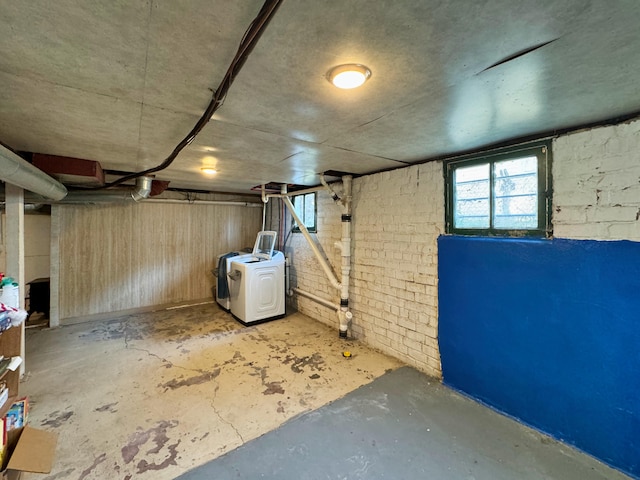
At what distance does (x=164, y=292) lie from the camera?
4.81m

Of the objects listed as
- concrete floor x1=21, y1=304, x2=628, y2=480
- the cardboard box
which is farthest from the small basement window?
the cardboard box

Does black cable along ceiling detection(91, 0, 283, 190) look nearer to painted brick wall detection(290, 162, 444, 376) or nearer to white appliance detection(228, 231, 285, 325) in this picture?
painted brick wall detection(290, 162, 444, 376)

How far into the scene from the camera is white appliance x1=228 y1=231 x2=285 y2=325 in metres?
3.97

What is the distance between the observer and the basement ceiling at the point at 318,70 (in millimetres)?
852

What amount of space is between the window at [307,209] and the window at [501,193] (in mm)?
2244

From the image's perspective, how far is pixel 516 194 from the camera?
82.2 inches

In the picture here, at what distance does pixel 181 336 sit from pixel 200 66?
341 centimetres

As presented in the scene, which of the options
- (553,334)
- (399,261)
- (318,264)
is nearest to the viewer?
(553,334)

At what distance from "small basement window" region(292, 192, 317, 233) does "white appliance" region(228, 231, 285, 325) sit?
59 cm

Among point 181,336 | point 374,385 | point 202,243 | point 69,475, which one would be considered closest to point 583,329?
point 374,385

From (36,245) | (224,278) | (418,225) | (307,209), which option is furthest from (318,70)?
(36,245)

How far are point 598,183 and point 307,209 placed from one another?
136 inches

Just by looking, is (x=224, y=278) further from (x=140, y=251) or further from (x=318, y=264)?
(x=318, y=264)

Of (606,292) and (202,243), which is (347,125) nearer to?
(606,292)
